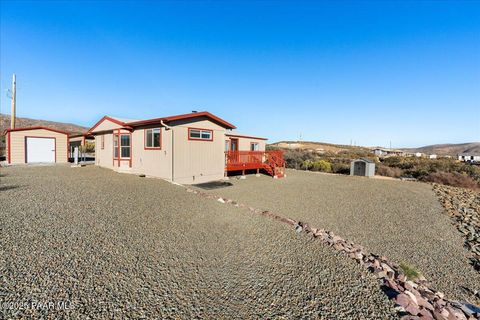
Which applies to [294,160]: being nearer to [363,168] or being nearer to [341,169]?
[341,169]

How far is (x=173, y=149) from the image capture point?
10.4m

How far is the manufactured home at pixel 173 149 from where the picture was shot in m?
10.6

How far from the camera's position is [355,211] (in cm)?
759

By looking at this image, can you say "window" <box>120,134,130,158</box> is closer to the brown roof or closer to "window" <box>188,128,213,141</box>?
the brown roof

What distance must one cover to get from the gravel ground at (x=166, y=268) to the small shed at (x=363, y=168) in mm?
14685

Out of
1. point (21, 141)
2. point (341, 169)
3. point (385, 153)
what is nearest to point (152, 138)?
point (21, 141)

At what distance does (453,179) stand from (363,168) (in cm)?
536

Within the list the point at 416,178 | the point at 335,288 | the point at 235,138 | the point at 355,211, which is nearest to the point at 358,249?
the point at 335,288

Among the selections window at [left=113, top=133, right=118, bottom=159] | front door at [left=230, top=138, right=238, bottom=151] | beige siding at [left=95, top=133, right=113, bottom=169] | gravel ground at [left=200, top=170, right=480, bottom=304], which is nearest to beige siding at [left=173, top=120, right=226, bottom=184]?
→ gravel ground at [left=200, top=170, right=480, bottom=304]

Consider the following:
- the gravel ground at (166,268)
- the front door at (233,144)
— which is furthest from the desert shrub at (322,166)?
the gravel ground at (166,268)

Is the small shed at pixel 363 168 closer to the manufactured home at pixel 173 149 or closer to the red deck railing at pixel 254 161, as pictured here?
the red deck railing at pixel 254 161

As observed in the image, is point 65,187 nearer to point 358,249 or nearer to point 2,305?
point 2,305

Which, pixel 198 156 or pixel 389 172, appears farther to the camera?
pixel 389 172

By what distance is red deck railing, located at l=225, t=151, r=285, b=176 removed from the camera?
13.8m
